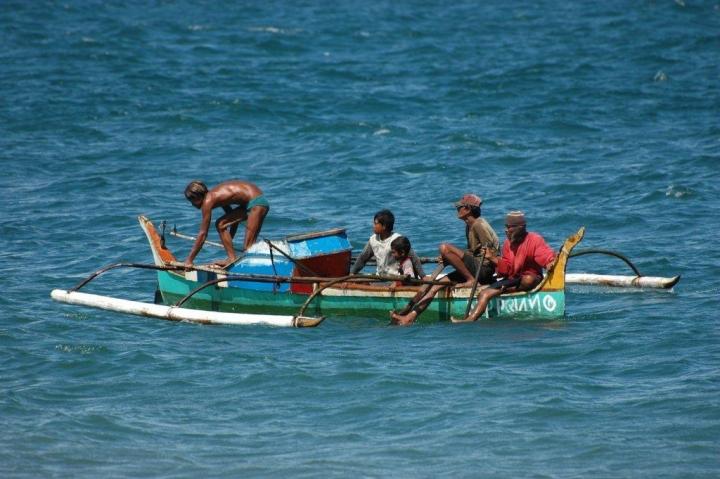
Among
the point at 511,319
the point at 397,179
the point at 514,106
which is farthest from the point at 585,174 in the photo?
the point at 511,319

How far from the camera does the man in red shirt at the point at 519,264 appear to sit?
50.2 ft

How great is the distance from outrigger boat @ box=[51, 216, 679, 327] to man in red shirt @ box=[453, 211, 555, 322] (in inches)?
5.1

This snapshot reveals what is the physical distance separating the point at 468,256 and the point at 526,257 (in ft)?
2.62

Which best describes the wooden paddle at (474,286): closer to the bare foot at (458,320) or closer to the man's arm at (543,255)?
the bare foot at (458,320)

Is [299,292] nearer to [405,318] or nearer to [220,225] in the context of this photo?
[405,318]

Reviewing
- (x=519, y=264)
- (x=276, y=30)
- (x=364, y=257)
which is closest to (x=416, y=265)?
(x=364, y=257)

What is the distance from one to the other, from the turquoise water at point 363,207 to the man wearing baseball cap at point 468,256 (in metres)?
0.52

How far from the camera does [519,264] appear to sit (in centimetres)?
1540

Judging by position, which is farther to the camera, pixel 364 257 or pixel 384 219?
pixel 364 257

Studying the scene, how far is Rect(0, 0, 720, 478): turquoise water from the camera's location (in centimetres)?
1198

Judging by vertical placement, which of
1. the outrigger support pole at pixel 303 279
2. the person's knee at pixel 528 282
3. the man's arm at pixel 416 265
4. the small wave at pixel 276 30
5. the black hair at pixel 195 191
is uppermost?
the small wave at pixel 276 30

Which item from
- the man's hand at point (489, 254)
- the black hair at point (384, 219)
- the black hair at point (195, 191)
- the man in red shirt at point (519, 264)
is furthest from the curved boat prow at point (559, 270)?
the black hair at point (195, 191)

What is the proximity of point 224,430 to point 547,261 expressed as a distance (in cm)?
510

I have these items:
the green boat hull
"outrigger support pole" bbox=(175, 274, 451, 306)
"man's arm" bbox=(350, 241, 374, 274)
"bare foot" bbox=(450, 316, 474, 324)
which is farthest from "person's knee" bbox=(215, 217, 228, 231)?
"bare foot" bbox=(450, 316, 474, 324)
